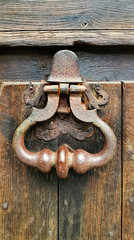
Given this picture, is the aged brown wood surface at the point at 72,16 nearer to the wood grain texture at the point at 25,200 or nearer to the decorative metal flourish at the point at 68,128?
the decorative metal flourish at the point at 68,128

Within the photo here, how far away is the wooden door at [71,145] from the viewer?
1.92 feet

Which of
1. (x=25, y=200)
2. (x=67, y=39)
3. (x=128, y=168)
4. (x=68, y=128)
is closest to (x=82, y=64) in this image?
(x=67, y=39)

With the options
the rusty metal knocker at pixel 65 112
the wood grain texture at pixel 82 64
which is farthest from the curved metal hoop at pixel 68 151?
the wood grain texture at pixel 82 64

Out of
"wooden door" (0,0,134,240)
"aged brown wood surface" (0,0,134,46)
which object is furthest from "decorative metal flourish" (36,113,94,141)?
"aged brown wood surface" (0,0,134,46)

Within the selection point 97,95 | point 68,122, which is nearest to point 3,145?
point 68,122

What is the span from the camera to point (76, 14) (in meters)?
0.63

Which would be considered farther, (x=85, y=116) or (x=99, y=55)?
(x=99, y=55)

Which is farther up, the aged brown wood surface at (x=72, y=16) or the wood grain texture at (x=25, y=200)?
the aged brown wood surface at (x=72, y=16)

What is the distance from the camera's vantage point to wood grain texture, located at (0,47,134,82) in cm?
64

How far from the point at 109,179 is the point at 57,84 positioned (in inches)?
11.9

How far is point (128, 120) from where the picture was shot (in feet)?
1.92

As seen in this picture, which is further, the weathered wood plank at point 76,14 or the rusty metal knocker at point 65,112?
the weathered wood plank at point 76,14

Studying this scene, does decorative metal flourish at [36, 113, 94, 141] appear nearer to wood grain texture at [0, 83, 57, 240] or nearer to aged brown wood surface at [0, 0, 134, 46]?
wood grain texture at [0, 83, 57, 240]

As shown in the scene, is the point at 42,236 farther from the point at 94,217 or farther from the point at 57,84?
the point at 57,84
